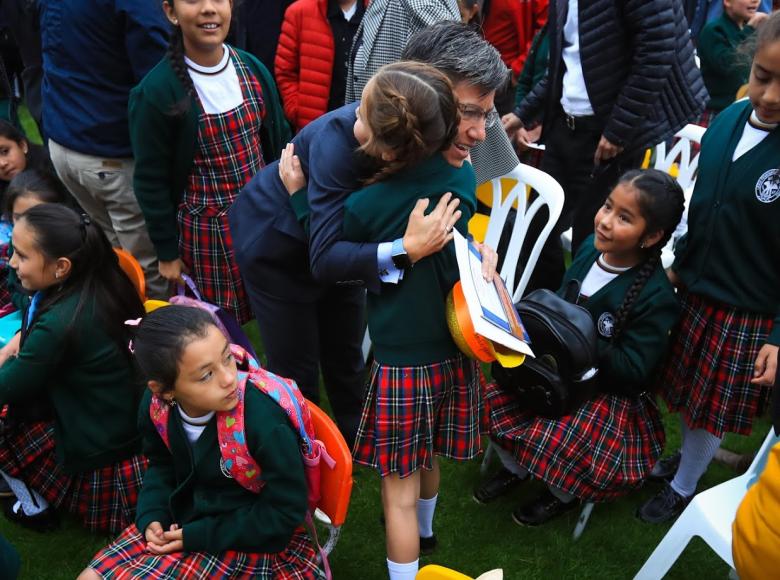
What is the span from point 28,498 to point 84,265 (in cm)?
84

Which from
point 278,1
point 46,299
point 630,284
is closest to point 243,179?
point 46,299

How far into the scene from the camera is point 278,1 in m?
3.85

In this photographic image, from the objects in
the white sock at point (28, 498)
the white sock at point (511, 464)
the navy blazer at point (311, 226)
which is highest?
the navy blazer at point (311, 226)

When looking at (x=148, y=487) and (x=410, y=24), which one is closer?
(x=148, y=487)

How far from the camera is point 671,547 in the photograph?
6.41ft

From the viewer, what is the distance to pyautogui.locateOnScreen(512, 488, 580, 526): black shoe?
7.93 feet

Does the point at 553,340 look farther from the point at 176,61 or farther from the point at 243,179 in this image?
the point at 176,61

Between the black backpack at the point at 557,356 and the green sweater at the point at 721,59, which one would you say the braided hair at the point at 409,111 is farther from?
the green sweater at the point at 721,59

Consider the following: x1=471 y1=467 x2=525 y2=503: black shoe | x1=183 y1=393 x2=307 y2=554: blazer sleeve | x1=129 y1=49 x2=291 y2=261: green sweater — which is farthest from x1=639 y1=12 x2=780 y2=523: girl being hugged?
x1=129 y1=49 x2=291 y2=261: green sweater

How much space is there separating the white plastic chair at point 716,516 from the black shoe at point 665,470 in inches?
27.2

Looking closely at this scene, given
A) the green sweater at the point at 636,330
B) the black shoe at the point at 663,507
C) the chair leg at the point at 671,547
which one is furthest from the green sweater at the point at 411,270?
the black shoe at the point at 663,507

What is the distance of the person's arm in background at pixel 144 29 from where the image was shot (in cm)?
250

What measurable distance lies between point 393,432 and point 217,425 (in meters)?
0.44

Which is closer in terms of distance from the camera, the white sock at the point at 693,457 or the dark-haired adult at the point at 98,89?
the white sock at the point at 693,457
